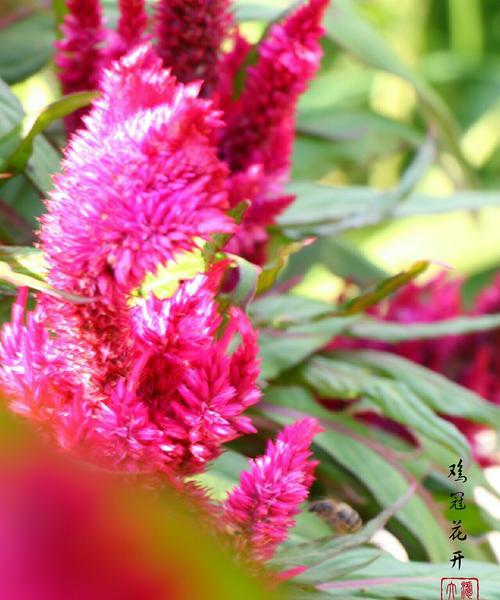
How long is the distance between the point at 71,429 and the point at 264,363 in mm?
230

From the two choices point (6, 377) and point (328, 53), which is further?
point (328, 53)

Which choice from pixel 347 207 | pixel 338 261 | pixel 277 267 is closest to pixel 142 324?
pixel 277 267

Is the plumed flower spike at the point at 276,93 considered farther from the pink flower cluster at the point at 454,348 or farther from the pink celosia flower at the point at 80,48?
the pink flower cluster at the point at 454,348

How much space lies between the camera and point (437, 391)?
52cm

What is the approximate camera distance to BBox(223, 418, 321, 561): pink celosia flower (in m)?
0.28

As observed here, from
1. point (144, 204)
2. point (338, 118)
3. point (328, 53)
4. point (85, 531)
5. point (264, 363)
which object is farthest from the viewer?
point (328, 53)

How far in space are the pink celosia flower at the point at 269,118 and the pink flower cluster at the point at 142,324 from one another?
112 mm

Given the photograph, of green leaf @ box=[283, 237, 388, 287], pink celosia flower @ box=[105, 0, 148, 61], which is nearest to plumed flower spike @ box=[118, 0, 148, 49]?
pink celosia flower @ box=[105, 0, 148, 61]

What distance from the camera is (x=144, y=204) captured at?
232mm

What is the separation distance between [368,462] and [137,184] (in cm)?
32

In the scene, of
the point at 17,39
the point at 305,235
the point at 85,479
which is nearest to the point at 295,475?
the point at 85,479

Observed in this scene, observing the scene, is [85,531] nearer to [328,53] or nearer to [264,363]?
[264,363]

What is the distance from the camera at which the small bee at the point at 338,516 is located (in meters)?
0.42

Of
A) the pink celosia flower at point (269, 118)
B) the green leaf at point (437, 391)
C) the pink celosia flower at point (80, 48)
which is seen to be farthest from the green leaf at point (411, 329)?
the pink celosia flower at point (80, 48)
